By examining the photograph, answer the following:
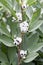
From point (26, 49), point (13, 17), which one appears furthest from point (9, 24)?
point (26, 49)

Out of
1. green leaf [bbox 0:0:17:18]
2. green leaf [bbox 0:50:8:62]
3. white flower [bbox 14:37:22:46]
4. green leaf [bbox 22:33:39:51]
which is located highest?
green leaf [bbox 0:0:17:18]

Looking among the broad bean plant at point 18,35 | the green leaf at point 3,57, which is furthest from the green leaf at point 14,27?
the green leaf at point 3,57

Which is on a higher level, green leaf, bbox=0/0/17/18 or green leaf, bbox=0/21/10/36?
green leaf, bbox=0/0/17/18

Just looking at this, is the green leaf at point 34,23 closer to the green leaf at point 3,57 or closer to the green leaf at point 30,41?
the green leaf at point 30,41

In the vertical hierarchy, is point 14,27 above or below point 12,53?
above

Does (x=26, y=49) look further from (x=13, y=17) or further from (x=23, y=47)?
(x=13, y=17)

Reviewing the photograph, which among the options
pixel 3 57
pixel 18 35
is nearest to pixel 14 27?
pixel 18 35

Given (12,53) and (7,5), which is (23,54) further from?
(7,5)

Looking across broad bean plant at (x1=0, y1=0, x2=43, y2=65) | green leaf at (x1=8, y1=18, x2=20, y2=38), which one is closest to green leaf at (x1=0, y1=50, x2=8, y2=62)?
broad bean plant at (x1=0, y1=0, x2=43, y2=65)

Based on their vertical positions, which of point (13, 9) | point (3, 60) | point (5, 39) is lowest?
point (3, 60)

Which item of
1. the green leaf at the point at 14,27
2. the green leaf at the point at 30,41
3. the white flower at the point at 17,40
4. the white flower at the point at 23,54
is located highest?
the green leaf at the point at 14,27

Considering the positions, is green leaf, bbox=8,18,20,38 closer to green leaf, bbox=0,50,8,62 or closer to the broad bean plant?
the broad bean plant
